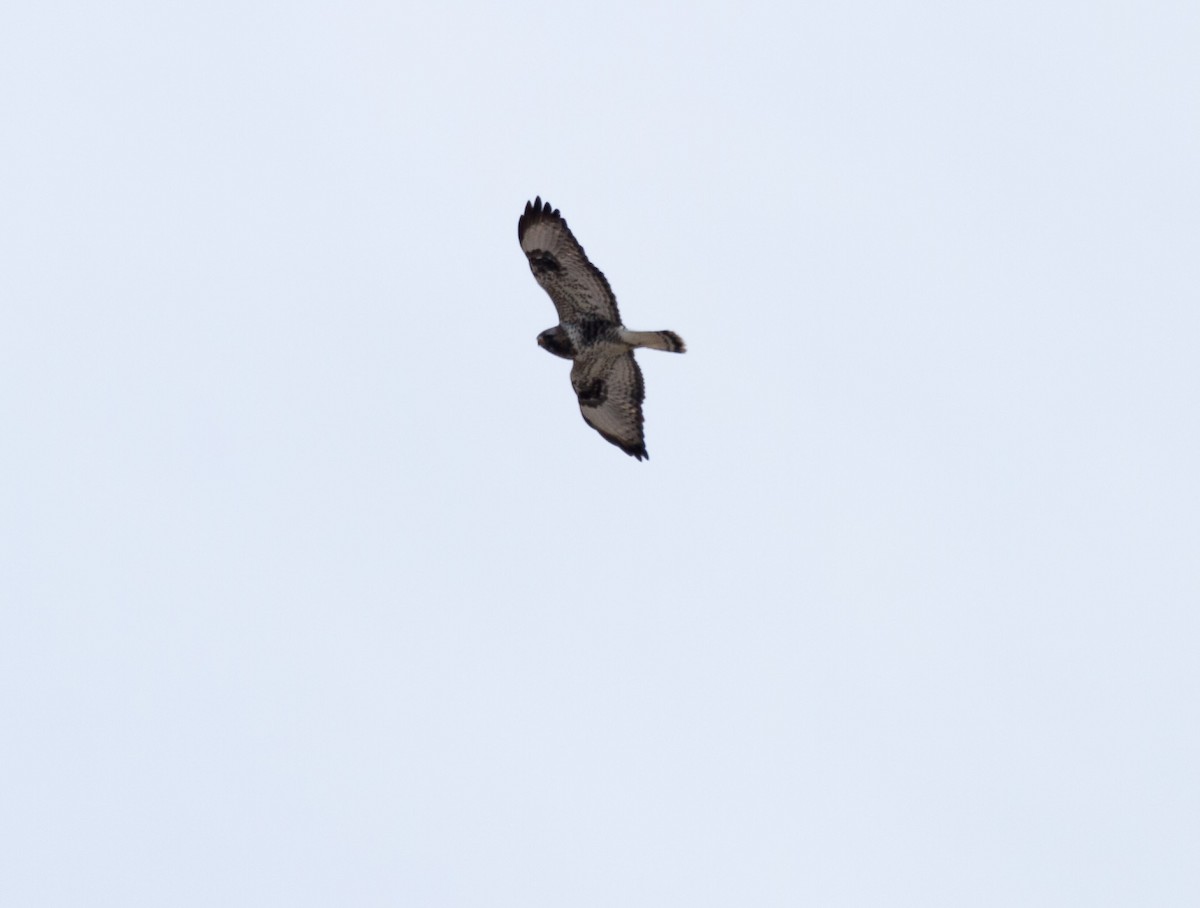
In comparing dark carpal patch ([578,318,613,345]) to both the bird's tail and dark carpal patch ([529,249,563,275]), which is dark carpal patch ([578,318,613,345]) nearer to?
the bird's tail

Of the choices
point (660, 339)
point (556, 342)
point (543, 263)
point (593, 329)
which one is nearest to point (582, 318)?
point (593, 329)

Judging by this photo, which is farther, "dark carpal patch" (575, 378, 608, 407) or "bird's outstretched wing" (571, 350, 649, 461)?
"dark carpal patch" (575, 378, 608, 407)

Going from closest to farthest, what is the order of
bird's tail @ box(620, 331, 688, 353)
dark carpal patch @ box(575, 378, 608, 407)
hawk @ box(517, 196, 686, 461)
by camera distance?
1. bird's tail @ box(620, 331, 688, 353)
2. hawk @ box(517, 196, 686, 461)
3. dark carpal patch @ box(575, 378, 608, 407)

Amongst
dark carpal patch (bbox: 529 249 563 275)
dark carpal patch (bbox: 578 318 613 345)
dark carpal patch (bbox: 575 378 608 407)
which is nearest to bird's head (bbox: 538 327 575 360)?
dark carpal patch (bbox: 578 318 613 345)

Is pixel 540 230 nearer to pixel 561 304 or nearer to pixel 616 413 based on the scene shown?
pixel 561 304

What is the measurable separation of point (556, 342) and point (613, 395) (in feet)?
2.87

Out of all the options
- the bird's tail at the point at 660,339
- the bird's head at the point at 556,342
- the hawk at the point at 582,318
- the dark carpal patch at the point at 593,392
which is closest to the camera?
the bird's tail at the point at 660,339

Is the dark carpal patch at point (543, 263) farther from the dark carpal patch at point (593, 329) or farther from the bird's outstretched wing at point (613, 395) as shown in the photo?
the bird's outstretched wing at point (613, 395)

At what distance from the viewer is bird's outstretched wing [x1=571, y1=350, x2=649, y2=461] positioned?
19156 millimetres

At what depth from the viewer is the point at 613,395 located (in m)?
19.4

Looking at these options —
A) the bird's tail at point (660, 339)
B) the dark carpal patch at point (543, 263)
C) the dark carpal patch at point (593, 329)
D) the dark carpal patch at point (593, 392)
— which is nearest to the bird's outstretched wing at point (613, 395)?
the dark carpal patch at point (593, 392)

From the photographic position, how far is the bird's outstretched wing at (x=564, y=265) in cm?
1884

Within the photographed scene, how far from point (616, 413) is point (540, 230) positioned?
2098 mm

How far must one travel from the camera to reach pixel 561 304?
62.4 feet
